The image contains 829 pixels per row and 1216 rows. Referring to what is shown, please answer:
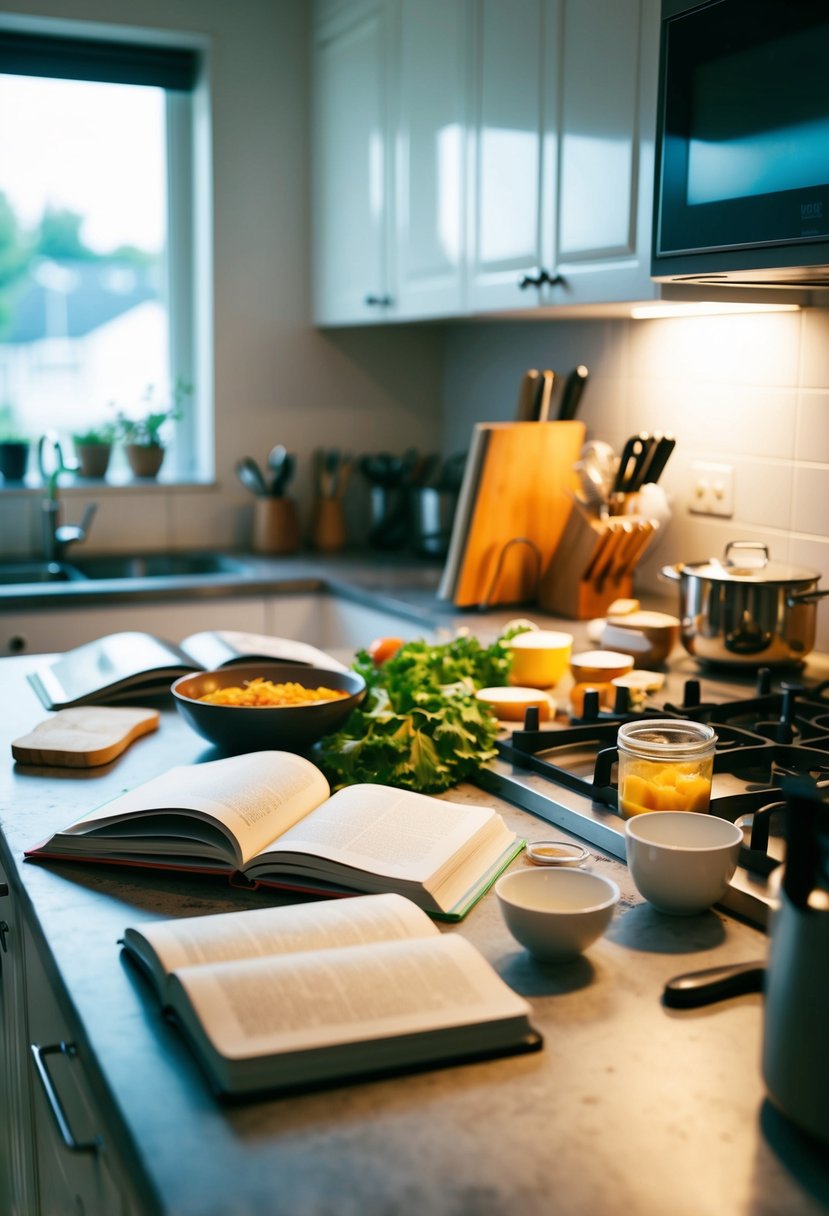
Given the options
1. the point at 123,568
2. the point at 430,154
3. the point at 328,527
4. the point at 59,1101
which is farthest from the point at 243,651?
the point at 328,527

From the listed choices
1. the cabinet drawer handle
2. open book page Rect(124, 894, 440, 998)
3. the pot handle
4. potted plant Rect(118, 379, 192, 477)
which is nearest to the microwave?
the pot handle

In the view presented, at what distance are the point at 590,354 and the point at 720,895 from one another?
1.93 metres

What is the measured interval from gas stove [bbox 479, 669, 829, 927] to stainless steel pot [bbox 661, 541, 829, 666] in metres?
0.12

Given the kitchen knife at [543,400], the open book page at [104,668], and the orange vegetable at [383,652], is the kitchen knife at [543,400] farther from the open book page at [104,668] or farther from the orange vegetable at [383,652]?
the open book page at [104,668]

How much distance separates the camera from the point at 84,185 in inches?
136

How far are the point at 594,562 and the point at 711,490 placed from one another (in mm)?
273

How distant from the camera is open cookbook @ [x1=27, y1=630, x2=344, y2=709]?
1.84 meters

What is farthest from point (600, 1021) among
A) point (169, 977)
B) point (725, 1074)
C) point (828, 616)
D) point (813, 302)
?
point (813, 302)

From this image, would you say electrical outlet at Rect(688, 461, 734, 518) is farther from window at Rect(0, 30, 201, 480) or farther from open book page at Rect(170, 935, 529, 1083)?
window at Rect(0, 30, 201, 480)

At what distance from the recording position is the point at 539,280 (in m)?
2.27

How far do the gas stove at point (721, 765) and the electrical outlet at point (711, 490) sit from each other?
64cm

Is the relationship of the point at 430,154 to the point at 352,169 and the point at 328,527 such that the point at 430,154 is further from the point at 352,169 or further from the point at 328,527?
the point at 328,527

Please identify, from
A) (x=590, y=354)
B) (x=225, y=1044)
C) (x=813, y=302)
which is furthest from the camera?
(x=590, y=354)

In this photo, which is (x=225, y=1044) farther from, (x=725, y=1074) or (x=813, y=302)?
(x=813, y=302)
